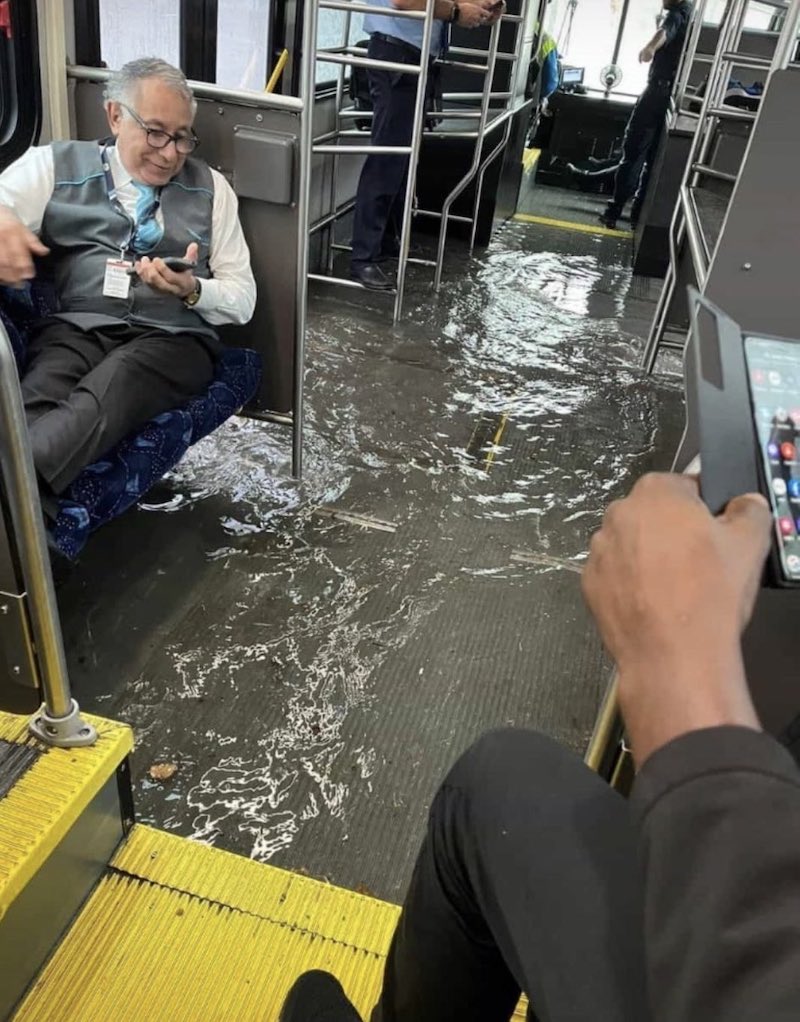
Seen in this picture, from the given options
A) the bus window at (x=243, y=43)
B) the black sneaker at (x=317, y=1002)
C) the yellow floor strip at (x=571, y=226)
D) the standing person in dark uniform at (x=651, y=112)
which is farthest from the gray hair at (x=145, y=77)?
the standing person in dark uniform at (x=651, y=112)

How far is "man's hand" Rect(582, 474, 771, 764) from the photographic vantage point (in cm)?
59

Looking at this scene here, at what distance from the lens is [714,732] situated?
0.56m

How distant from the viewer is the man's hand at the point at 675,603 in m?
0.59

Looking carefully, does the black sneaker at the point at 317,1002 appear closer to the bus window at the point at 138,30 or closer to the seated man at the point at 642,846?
the seated man at the point at 642,846

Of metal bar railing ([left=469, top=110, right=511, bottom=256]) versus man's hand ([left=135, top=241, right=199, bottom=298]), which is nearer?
man's hand ([left=135, top=241, right=199, bottom=298])

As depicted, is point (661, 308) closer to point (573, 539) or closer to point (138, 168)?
point (573, 539)

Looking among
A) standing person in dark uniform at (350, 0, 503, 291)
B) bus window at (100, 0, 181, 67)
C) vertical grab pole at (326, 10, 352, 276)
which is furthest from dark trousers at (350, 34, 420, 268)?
bus window at (100, 0, 181, 67)

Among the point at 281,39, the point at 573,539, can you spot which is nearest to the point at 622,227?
the point at 281,39

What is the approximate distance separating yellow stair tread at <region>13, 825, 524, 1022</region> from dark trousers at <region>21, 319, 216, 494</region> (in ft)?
2.56

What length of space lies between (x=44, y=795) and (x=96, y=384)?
1.01 meters

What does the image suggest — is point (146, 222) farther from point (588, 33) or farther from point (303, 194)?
point (588, 33)

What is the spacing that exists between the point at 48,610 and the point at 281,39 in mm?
3495

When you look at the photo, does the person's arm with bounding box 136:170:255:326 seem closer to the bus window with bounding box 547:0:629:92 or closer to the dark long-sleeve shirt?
the dark long-sleeve shirt

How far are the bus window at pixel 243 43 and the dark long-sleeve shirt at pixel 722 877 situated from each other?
11.7ft
